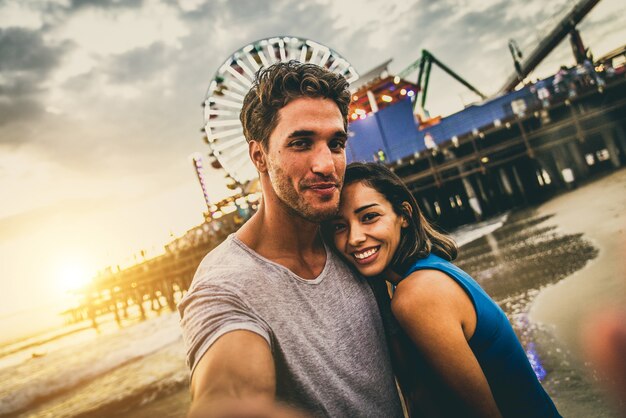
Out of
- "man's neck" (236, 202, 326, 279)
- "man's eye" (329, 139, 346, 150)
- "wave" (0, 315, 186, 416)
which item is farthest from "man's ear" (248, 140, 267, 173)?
"wave" (0, 315, 186, 416)

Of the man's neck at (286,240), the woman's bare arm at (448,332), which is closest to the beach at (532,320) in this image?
the woman's bare arm at (448,332)

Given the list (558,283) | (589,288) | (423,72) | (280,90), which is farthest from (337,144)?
(423,72)

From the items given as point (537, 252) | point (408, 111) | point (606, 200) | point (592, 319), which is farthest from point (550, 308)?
point (408, 111)

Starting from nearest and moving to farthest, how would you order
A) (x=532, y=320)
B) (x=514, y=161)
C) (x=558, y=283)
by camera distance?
(x=532, y=320), (x=558, y=283), (x=514, y=161)

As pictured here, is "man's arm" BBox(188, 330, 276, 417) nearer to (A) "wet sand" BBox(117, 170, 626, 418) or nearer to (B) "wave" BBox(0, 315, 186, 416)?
(A) "wet sand" BBox(117, 170, 626, 418)

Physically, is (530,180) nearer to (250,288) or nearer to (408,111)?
(408,111)

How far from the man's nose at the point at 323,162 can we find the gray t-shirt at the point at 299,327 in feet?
1.74

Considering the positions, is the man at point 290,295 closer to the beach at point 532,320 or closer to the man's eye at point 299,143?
the man's eye at point 299,143

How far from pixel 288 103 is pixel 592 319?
11.5 feet

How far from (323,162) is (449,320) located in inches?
37.4

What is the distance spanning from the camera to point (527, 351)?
295cm

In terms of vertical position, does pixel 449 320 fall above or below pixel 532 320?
above

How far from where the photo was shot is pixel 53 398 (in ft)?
28.8

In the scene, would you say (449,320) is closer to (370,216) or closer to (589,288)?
(370,216)
